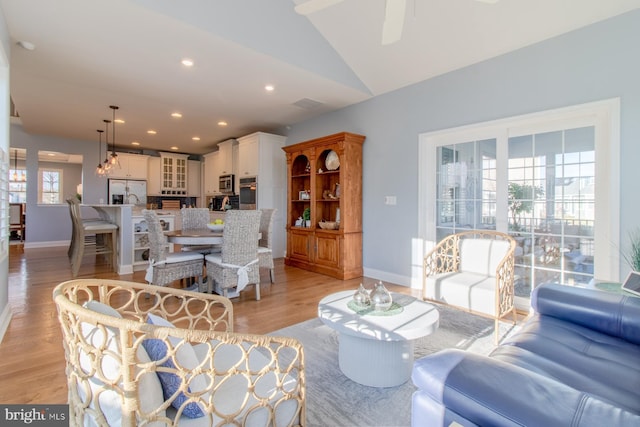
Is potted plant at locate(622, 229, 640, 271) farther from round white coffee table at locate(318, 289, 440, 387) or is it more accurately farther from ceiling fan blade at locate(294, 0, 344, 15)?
ceiling fan blade at locate(294, 0, 344, 15)

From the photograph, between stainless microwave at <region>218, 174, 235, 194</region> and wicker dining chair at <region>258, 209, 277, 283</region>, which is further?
stainless microwave at <region>218, 174, 235, 194</region>

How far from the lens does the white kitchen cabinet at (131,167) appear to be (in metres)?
8.02

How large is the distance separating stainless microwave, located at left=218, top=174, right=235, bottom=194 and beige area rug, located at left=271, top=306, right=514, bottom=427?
4.84 meters

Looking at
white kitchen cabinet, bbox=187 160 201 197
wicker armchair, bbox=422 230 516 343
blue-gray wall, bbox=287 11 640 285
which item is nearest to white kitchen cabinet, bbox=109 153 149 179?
white kitchen cabinet, bbox=187 160 201 197

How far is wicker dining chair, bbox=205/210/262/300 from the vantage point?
3.36 m

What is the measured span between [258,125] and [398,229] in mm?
3596

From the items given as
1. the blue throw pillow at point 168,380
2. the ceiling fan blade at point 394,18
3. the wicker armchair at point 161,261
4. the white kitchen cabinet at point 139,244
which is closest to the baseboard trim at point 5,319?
the wicker armchair at point 161,261

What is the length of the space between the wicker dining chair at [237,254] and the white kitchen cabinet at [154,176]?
6138mm

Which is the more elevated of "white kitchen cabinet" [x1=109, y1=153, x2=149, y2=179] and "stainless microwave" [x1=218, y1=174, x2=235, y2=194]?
"white kitchen cabinet" [x1=109, y1=153, x2=149, y2=179]

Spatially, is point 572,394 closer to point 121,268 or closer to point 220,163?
point 121,268

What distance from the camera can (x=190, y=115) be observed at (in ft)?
18.0

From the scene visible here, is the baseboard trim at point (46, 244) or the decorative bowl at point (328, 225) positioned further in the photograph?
the baseboard trim at point (46, 244)

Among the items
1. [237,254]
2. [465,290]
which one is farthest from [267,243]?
[465,290]

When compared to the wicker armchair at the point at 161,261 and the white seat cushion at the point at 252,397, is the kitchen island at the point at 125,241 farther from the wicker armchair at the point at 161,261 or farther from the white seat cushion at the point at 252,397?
the white seat cushion at the point at 252,397
